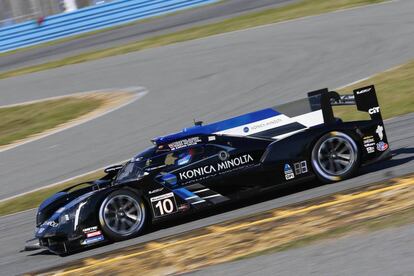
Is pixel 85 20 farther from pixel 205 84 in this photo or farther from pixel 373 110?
pixel 373 110

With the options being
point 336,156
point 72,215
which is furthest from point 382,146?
point 72,215

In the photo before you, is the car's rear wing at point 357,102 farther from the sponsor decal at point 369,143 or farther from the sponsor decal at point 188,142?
the sponsor decal at point 188,142

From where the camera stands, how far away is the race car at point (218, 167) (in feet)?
28.5

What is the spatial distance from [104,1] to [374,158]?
25.9 metres

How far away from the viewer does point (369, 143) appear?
916 centimetres

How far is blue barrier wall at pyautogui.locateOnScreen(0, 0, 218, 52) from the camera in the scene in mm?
32719

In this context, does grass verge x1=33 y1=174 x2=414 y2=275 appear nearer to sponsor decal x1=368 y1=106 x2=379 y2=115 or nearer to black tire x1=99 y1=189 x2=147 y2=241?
black tire x1=99 y1=189 x2=147 y2=241

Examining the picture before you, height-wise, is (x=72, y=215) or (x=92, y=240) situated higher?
(x=72, y=215)

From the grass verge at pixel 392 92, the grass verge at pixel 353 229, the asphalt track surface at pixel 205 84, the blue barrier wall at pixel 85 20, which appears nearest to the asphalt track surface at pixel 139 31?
the blue barrier wall at pixel 85 20

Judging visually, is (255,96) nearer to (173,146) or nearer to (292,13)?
(173,146)

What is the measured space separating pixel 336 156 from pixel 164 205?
2204mm

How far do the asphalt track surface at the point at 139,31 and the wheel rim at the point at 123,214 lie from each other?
20.0m

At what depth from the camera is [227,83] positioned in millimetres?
18297

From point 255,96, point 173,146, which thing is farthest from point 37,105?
point 173,146
